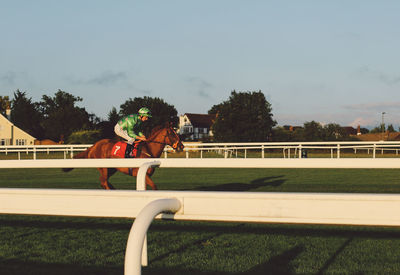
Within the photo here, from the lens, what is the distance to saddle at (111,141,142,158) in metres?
9.62

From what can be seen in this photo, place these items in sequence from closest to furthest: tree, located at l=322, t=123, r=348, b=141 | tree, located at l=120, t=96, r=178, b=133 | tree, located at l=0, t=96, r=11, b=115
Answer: tree, located at l=322, t=123, r=348, b=141 < tree, located at l=120, t=96, r=178, b=133 < tree, located at l=0, t=96, r=11, b=115

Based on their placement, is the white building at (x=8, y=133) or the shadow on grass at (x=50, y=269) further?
the white building at (x=8, y=133)

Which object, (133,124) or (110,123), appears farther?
(110,123)

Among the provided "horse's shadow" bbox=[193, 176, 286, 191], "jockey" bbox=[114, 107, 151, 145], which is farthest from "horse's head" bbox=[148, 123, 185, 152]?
"horse's shadow" bbox=[193, 176, 286, 191]

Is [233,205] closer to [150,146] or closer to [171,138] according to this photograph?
[150,146]

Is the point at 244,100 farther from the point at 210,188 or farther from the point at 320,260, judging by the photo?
the point at 320,260

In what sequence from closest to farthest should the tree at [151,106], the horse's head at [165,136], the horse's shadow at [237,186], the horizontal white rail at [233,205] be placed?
1. the horizontal white rail at [233,205]
2. the horse's head at [165,136]
3. the horse's shadow at [237,186]
4. the tree at [151,106]

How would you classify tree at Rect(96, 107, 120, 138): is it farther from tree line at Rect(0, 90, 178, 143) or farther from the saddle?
the saddle

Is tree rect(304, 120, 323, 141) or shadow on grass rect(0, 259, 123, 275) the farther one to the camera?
tree rect(304, 120, 323, 141)

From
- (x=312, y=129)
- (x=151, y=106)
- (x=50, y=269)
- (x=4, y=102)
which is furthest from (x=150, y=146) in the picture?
(x=4, y=102)

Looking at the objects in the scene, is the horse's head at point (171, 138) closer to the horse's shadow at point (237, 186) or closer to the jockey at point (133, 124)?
the jockey at point (133, 124)

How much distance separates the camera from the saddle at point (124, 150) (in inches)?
379

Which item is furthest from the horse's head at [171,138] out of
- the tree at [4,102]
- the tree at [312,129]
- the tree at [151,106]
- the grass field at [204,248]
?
the tree at [4,102]

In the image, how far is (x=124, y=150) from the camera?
31.6 ft
